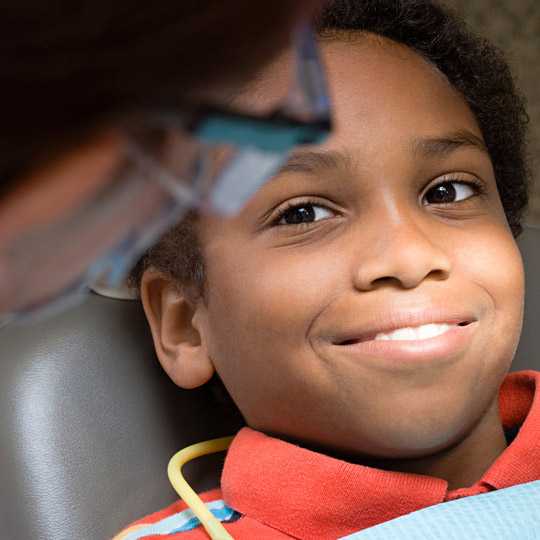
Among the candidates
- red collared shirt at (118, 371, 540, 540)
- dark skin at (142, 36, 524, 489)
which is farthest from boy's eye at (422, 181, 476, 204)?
red collared shirt at (118, 371, 540, 540)

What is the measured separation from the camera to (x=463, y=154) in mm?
849

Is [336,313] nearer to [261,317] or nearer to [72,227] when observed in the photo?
[261,317]

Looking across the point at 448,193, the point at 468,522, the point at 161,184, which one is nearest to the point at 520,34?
the point at 448,193

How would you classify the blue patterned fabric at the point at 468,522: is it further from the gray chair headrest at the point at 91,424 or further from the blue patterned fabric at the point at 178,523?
the gray chair headrest at the point at 91,424

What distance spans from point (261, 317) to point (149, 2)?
588mm

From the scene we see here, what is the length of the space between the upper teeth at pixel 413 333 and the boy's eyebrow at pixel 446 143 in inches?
5.7

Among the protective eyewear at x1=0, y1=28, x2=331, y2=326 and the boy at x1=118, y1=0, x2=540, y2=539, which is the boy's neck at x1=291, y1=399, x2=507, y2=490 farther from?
the protective eyewear at x1=0, y1=28, x2=331, y2=326

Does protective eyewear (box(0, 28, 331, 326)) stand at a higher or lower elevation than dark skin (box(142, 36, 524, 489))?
higher

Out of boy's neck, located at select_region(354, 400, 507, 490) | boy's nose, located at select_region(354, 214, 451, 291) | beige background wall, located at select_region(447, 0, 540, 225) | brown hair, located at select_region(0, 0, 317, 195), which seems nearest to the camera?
brown hair, located at select_region(0, 0, 317, 195)

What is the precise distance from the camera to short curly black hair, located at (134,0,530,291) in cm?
87

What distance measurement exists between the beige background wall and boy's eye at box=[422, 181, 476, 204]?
29.7 inches

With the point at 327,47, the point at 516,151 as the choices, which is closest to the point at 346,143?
the point at 327,47

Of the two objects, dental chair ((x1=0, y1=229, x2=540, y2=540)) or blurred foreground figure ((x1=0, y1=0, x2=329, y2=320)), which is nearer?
blurred foreground figure ((x1=0, y1=0, x2=329, y2=320))

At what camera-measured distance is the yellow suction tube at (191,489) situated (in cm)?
78
